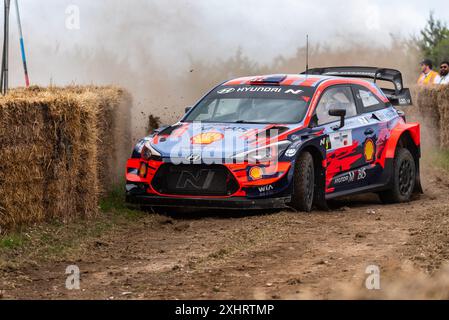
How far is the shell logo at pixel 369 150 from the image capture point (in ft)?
43.8

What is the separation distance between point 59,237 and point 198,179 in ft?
6.46

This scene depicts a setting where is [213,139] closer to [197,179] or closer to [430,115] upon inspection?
[197,179]

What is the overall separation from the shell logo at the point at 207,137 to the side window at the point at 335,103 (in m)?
1.35

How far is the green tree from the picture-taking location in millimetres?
37584

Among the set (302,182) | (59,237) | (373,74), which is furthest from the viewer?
(373,74)

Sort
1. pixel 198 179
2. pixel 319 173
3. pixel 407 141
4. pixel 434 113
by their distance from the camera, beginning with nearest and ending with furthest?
pixel 198 179
pixel 319 173
pixel 407 141
pixel 434 113

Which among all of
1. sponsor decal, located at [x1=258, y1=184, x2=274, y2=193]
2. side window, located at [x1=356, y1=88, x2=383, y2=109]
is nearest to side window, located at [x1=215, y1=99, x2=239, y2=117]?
sponsor decal, located at [x1=258, y1=184, x2=274, y2=193]

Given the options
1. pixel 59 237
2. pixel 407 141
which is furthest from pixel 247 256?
pixel 407 141

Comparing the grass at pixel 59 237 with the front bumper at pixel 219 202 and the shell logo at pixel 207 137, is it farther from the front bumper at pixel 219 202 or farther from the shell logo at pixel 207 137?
the shell logo at pixel 207 137

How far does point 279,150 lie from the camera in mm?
11773

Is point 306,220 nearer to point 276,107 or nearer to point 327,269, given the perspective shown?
point 276,107

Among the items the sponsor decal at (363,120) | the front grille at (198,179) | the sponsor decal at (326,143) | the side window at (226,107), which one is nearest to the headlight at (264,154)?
the front grille at (198,179)
